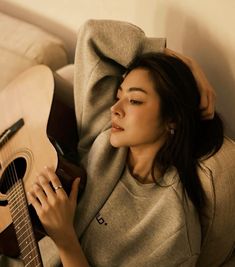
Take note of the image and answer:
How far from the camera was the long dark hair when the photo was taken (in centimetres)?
93

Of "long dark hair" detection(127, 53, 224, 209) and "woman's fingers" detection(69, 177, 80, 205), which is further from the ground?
"long dark hair" detection(127, 53, 224, 209)

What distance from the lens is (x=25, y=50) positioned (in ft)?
4.48

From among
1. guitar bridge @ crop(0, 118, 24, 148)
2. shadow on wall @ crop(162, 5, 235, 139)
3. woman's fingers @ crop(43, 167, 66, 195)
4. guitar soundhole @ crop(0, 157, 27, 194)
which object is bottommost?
guitar soundhole @ crop(0, 157, 27, 194)

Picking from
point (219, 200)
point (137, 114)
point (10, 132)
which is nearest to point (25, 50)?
point (10, 132)

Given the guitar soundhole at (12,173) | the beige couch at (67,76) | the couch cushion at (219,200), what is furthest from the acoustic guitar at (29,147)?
the couch cushion at (219,200)

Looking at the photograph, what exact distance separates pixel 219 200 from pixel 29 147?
546mm

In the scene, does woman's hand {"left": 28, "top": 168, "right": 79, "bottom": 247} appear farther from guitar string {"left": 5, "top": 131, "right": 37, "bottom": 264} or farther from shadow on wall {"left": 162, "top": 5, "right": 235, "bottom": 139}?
shadow on wall {"left": 162, "top": 5, "right": 235, "bottom": 139}

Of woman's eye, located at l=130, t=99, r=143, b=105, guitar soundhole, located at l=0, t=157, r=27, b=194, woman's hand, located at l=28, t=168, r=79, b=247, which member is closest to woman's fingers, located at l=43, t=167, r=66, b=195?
woman's hand, located at l=28, t=168, r=79, b=247

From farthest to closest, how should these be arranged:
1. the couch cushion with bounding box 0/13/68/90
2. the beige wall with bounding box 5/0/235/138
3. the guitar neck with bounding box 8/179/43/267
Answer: the couch cushion with bounding box 0/13/68/90 → the beige wall with bounding box 5/0/235/138 → the guitar neck with bounding box 8/179/43/267

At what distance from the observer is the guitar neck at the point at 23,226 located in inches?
30.8

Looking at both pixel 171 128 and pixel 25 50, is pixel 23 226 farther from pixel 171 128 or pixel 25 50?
pixel 25 50

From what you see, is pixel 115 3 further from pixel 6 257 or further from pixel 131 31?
pixel 6 257

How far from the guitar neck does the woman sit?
4 centimetres

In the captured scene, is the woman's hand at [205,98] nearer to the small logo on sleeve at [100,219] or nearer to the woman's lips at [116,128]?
the woman's lips at [116,128]
